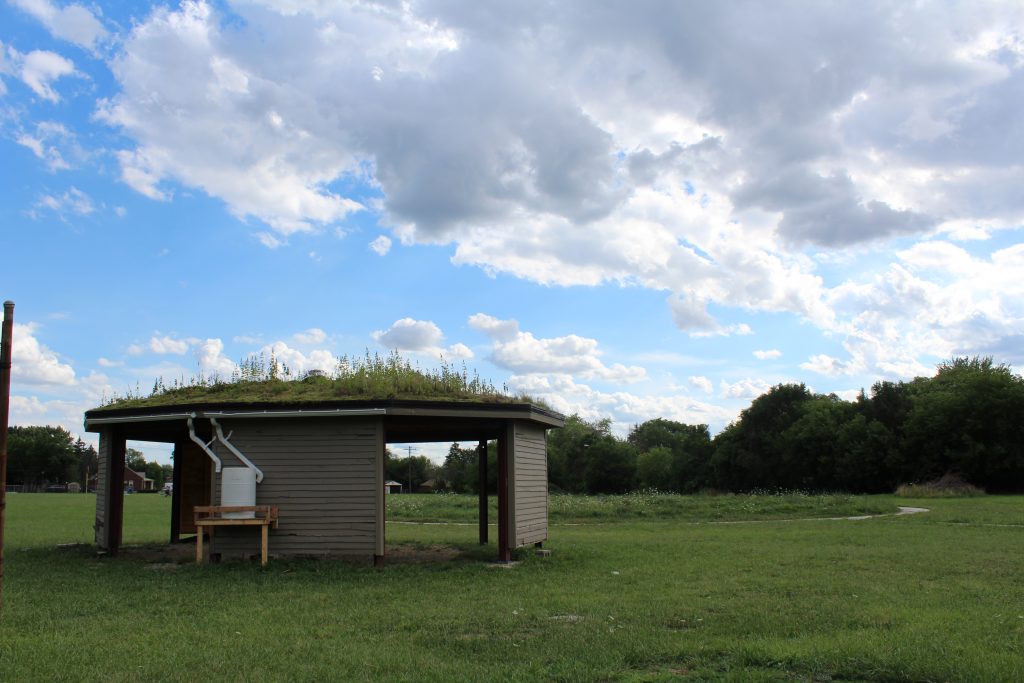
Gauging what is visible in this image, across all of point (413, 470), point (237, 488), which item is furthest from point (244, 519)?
point (413, 470)

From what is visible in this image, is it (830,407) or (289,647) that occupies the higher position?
(830,407)

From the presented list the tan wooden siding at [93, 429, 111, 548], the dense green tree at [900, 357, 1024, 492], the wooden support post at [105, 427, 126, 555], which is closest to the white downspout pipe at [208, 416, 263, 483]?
the wooden support post at [105, 427, 126, 555]

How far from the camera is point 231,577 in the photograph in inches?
456

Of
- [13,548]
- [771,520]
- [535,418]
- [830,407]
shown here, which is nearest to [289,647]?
[535,418]

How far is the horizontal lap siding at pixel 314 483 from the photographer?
12.9 metres

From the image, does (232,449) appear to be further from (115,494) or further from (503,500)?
(503,500)

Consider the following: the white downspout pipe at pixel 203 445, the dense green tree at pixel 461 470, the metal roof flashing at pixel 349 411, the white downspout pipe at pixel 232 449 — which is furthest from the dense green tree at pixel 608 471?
the white downspout pipe at pixel 203 445

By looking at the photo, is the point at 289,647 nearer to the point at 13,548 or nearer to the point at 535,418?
the point at 535,418

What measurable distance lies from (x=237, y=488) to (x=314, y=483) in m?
1.24

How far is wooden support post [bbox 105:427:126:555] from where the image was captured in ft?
49.4

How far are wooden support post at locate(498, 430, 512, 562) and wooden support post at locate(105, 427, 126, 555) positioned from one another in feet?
24.0

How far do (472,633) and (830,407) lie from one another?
56709mm

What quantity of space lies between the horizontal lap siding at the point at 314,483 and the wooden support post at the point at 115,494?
10.5ft

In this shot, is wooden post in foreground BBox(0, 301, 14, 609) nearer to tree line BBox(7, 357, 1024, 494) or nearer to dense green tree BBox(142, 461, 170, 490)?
tree line BBox(7, 357, 1024, 494)
